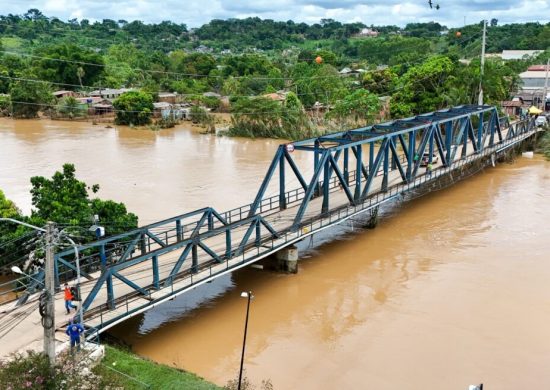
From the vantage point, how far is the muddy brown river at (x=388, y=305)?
1636cm

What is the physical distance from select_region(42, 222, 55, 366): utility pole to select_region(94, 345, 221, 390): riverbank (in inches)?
49.2

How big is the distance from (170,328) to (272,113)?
40.9 metres

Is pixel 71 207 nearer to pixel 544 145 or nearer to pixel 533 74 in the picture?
pixel 544 145

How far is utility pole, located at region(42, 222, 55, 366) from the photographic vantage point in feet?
38.4

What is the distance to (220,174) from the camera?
41281mm

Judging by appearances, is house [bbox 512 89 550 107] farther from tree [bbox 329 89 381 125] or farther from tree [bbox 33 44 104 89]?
tree [bbox 33 44 104 89]

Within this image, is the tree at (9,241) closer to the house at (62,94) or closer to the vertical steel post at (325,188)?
the vertical steel post at (325,188)

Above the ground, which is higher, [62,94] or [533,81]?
[533,81]

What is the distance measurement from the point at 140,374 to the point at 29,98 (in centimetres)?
6422

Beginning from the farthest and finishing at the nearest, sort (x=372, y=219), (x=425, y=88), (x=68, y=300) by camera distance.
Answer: (x=425, y=88), (x=372, y=219), (x=68, y=300)

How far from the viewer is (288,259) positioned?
74.4 ft

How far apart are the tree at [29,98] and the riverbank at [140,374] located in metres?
63.0

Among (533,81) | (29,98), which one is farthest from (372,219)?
(29,98)

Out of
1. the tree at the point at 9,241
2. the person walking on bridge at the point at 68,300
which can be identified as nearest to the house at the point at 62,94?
the tree at the point at 9,241
